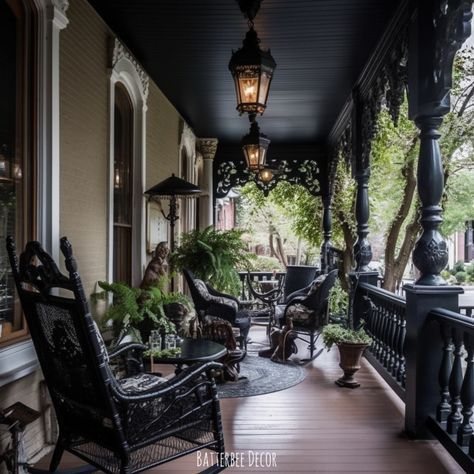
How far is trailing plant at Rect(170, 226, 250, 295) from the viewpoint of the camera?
611cm

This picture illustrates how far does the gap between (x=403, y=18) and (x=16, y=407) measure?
3.53 meters

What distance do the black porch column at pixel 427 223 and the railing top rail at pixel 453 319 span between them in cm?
8

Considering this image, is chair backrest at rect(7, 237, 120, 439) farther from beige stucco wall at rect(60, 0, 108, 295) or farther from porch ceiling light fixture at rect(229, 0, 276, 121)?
porch ceiling light fixture at rect(229, 0, 276, 121)

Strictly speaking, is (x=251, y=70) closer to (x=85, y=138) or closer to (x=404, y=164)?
(x=85, y=138)

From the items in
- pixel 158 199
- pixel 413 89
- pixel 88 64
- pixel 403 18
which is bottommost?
pixel 158 199

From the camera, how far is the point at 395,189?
9.75 metres

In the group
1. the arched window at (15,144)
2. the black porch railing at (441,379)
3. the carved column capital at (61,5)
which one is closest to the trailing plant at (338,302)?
the black porch railing at (441,379)

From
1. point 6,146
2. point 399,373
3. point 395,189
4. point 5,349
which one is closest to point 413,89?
point 399,373

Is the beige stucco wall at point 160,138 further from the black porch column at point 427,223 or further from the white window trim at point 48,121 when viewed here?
the black porch column at point 427,223

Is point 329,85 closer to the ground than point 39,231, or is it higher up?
higher up

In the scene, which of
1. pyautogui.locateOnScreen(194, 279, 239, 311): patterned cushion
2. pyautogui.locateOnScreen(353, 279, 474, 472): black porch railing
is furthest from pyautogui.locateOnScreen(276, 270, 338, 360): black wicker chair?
pyautogui.locateOnScreen(353, 279, 474, 472): black porch railing

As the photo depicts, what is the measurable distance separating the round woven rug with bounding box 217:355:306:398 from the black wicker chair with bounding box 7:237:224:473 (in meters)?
1.61

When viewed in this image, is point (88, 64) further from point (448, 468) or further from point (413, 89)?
point (448, 468)

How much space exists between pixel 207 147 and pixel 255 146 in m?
3.94
